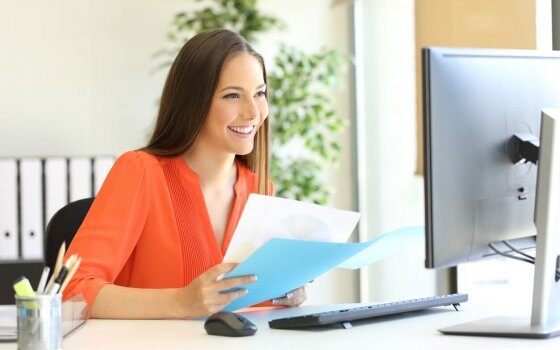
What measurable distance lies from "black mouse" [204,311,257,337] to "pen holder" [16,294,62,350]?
0.28 m

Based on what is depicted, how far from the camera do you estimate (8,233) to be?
3604 mm

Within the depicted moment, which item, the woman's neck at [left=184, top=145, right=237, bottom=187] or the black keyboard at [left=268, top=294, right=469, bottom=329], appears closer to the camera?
the black keyboard at [left=268, top=294, right=469, bottom=329]

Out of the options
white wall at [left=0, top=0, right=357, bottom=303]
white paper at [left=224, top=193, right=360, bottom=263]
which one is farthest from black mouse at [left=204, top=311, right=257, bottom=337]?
white wall at [left=0, top=0, right=357, bottom=303]

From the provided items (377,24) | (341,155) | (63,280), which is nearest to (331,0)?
(377,24)

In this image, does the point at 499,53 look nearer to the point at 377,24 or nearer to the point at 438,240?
the point at 438,240

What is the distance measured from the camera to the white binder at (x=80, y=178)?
3.63 metres

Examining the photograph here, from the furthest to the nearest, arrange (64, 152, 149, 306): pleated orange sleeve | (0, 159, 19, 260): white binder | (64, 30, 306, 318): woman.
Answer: (0, 159, 19, 260): white binder, (64, 30, 306, 318): woman, (64, 152, 149, 306): pleated orange sleeve

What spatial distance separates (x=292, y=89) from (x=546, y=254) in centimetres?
283

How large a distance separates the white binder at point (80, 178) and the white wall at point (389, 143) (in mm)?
1524

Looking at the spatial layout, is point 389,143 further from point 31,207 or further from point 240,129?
point 240,129

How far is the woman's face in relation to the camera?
6.59 ft

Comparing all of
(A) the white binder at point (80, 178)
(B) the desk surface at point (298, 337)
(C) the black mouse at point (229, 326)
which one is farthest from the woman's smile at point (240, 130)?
(A) the white binder at point (80, 178)

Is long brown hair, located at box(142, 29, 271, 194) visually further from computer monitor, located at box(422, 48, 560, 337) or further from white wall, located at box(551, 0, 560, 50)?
white wall, located at box(551, 0, 560, 50)

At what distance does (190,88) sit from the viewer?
2.01 metres
